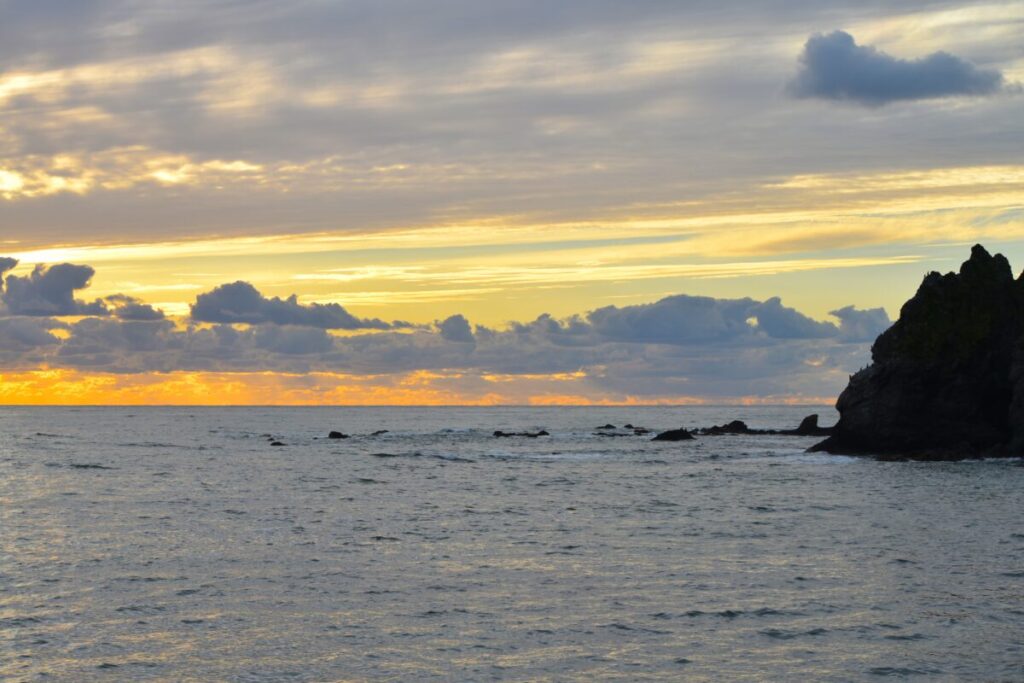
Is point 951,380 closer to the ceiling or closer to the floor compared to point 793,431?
closer to the ceiling

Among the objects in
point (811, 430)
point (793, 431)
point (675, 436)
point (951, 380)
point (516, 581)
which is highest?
point (951, 380)

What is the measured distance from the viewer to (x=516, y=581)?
3272 centimetres

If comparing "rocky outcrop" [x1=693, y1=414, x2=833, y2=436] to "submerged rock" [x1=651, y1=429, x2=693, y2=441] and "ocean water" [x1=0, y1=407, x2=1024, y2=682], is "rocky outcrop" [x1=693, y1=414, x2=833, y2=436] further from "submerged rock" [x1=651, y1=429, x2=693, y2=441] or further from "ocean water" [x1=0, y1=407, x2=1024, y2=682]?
"ocean water" [x1=0, y1=407, x2=1024, y2=682]

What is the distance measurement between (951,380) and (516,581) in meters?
68.1

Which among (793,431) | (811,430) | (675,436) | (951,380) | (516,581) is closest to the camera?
(516,581)

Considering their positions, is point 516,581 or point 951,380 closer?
point 516,581

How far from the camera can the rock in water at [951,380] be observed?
8919cm

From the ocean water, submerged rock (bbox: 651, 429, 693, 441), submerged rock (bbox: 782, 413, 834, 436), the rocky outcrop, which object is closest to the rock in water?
the ocean water

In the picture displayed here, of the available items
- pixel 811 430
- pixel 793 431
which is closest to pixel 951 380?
pixel 811 430

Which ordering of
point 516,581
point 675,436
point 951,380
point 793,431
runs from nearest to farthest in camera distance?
point 516,581
point 951,380
point 675,436
point 793,431

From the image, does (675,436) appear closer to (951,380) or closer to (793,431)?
(793,431)

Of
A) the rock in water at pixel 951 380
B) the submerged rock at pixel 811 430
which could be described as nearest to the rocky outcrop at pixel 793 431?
the submerged rock at pixel 811 430

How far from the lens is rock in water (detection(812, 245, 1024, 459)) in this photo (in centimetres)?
8919

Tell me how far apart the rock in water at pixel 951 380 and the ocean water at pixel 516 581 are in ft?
66.9
